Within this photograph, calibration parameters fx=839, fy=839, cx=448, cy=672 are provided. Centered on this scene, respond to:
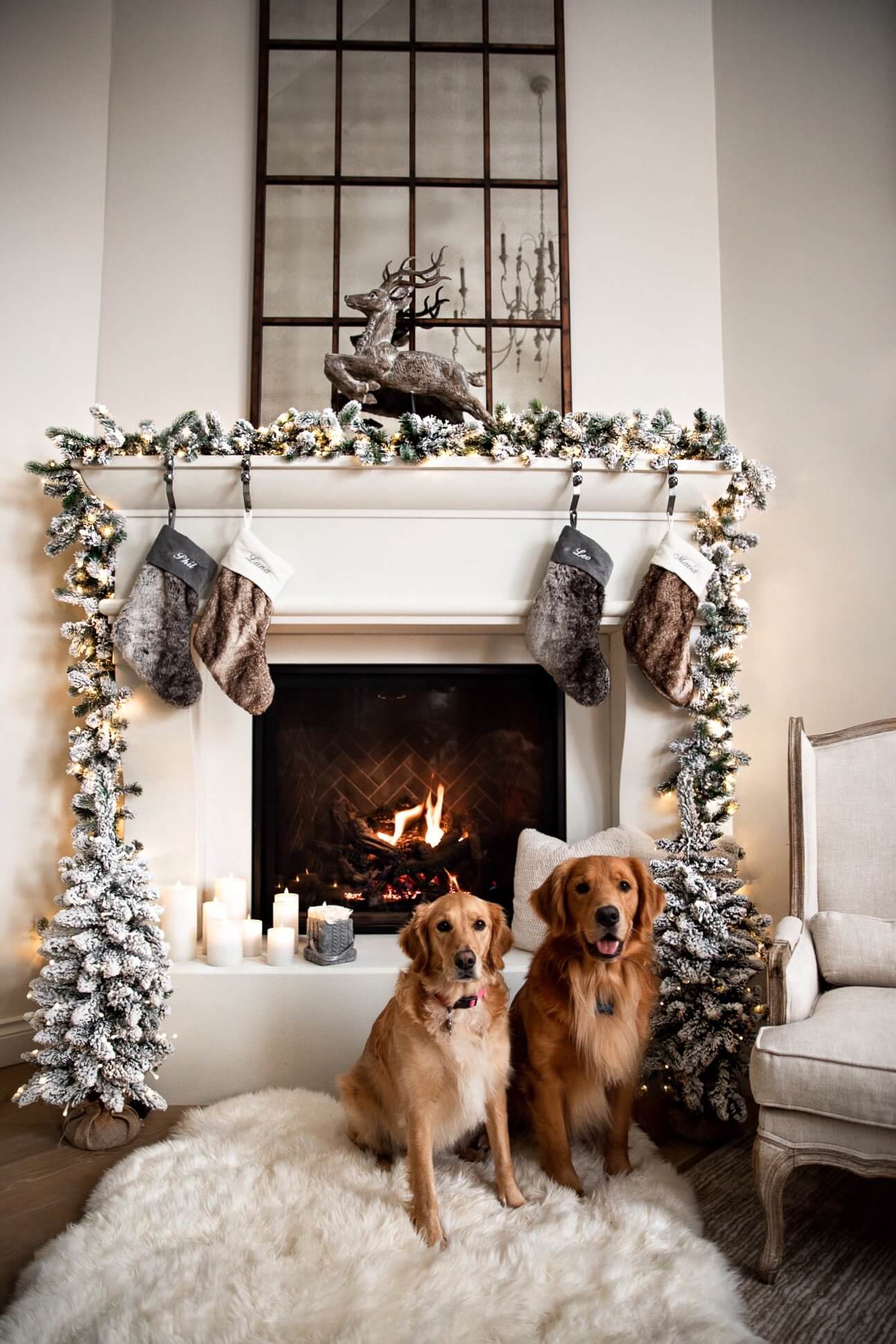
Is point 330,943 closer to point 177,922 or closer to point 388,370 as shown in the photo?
point 177,922

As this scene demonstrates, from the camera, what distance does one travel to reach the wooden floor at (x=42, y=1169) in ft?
5.83

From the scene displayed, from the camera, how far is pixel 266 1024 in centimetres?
249

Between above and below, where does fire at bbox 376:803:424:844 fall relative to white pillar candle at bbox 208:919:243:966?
above

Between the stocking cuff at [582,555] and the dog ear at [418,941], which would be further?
the stocking cuff at [582,555]

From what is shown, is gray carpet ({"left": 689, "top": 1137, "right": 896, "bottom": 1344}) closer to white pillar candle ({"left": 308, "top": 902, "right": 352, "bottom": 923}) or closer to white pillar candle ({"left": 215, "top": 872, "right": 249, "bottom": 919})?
white pillar candle ({"left": 308, "top": 902, "right": 352, "bottom": 923})

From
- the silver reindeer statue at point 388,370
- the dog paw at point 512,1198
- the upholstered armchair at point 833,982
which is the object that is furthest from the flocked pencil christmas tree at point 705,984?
the silver reindeer statue at point 388,370

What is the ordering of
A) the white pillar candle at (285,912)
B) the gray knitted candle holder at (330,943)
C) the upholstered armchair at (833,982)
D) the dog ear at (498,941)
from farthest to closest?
the white pillar candle at (285,912) → the gray knitted candle holder at (330,943) → the dog ear at (498,941) → the upholstered armchair at (833,982)

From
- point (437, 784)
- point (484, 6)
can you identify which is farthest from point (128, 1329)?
point (484, 6)

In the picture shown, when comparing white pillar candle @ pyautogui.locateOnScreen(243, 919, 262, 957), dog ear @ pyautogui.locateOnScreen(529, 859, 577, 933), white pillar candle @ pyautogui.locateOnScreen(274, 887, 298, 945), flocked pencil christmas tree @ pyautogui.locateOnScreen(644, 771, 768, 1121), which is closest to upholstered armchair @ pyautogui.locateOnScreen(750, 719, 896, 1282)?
flocked pencil christmas tree @ pyautogui.locateOnScreen(644, 771, 768, 1121)

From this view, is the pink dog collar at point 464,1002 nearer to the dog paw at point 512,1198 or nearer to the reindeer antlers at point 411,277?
the dog paw at point 512,1198

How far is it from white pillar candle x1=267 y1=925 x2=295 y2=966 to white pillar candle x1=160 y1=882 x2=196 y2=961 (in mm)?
255

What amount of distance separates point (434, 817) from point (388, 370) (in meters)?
1.55

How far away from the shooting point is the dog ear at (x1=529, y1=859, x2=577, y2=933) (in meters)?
1.92

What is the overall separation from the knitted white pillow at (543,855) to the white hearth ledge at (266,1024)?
0.55ft
